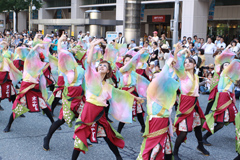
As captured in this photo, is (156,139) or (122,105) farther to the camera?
(122,105)

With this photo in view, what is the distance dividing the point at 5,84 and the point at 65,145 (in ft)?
7.80

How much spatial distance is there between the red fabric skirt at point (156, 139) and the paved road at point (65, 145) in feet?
4.41

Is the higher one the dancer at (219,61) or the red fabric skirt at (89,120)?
the dancer at (219,61)

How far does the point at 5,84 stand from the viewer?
704cm

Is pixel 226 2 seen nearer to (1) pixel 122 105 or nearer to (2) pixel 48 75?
(2) pixel 48 75

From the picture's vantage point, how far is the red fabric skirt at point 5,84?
6.93 m

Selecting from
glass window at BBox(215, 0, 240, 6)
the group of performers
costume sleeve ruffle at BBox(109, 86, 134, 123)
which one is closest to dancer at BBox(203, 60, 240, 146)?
the group of performers

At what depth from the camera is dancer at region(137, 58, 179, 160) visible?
12.8 ft

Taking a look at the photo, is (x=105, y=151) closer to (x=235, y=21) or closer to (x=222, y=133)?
(x=222, y=133)

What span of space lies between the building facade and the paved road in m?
13.5

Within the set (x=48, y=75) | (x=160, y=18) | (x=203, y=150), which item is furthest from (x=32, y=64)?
(x=160, y=18)

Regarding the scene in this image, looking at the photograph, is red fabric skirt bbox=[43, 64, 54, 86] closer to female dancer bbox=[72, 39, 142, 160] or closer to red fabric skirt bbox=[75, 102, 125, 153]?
female dancer bbox=[72, 39, 142, 160]

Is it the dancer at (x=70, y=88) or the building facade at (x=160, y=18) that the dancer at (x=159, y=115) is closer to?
the dancer at (x=70, y=88)

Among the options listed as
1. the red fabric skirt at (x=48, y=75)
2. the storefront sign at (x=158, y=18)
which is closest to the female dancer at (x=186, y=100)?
the red fabric skirt at (x=48, y=75)
